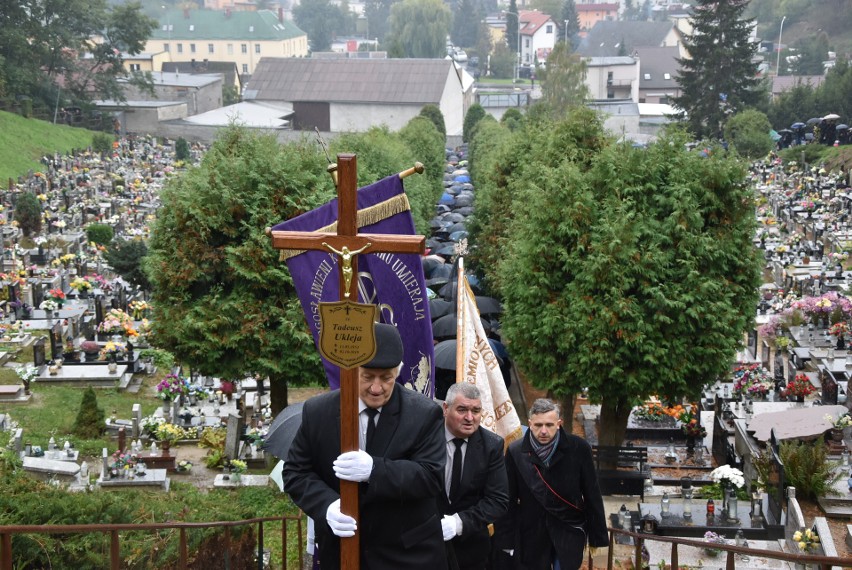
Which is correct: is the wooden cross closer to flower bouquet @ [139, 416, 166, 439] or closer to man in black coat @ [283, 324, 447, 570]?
man in black coat @ [283, 324, 447, 570]

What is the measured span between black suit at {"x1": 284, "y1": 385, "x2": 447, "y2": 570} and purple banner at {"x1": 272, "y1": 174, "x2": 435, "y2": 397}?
2345 millimetres

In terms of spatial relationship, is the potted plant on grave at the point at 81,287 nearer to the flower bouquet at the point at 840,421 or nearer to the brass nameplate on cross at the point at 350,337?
the flower bouquet at the point at 840,421

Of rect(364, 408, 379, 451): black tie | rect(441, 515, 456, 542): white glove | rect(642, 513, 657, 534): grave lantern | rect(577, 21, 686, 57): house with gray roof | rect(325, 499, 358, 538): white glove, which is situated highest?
rect(577, 21, 686, 57): house with gray roof

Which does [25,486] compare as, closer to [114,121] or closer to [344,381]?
[344,381]

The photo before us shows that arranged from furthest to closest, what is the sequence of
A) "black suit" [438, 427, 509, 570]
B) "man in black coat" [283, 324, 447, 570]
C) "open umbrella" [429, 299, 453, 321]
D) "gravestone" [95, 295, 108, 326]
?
"gravestone" [95, 295, 108, 326], "open umbrella" [429, 299, 453, 321], "black suit" [438, 427, 509, 570], "man in black coat" [283, 324, 447, 570]

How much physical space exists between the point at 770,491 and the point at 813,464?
0.68m

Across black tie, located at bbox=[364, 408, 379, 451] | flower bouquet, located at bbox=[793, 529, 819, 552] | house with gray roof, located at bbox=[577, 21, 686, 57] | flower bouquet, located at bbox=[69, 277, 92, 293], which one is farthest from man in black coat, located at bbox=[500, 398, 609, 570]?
house with gray roof, located at bbox=[577, 21, 686, 57]

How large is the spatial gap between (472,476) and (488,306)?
61.2 feet

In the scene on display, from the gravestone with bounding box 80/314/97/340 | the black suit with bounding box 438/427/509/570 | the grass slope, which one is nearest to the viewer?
the black suit with bounding box 438/427/509/570

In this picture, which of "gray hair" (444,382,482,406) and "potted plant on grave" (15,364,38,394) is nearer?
"gray hair" (444,382,482,406)

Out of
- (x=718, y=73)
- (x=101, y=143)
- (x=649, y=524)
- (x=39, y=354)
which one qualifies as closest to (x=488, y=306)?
(x=39, y=354)

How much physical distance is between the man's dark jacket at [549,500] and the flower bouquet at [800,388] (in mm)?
13560

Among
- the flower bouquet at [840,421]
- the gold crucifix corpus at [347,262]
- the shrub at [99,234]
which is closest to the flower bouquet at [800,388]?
the flower bouquet at [840,421]

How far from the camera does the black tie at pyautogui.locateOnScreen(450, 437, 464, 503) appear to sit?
596 cm
